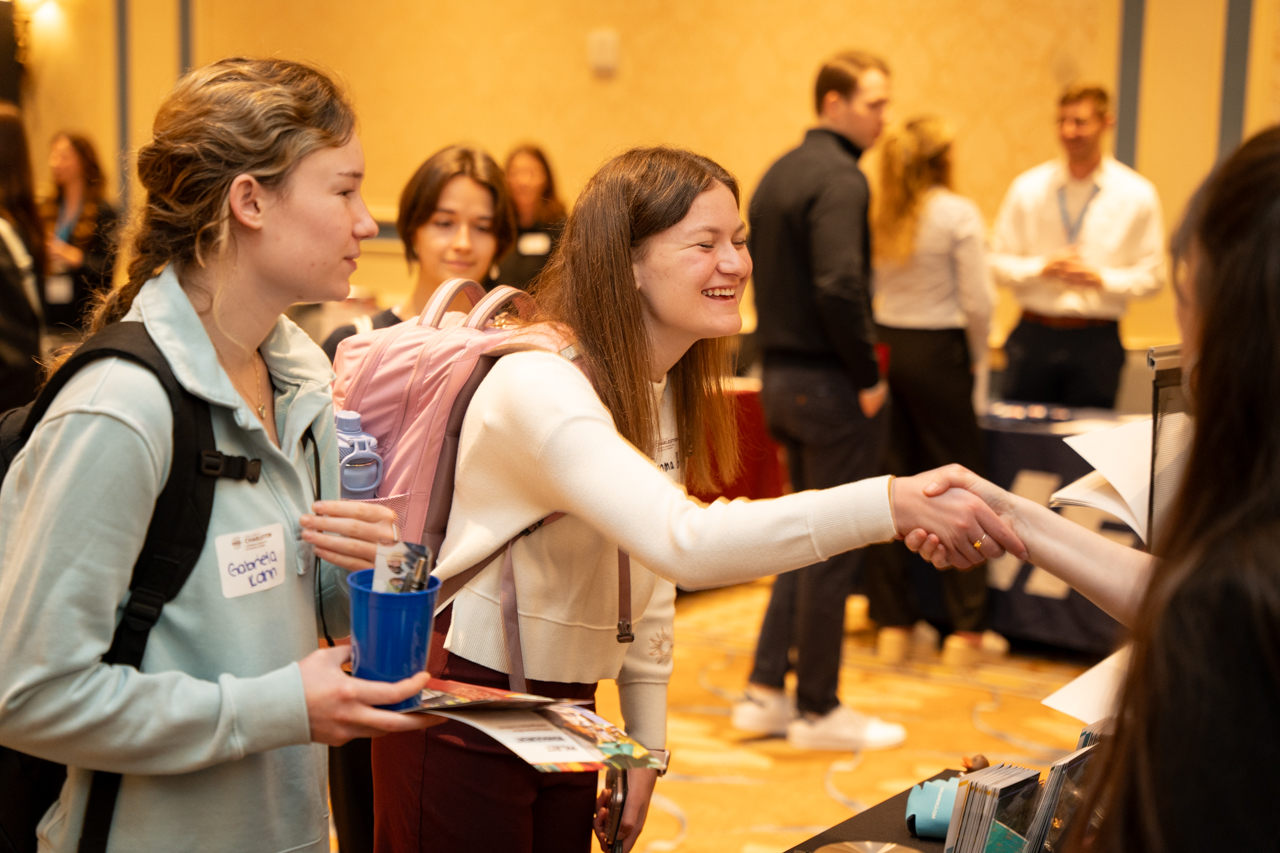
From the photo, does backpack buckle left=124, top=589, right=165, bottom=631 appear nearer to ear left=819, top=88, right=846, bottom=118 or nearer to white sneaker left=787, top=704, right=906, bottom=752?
white sneaker left=787, top=704, right=906, bottom=752

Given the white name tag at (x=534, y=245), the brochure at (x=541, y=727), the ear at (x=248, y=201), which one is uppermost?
the ear at (x=248, y=201)

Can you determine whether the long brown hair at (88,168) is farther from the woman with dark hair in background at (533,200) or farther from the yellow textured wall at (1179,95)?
the yellow textured wall at (1179,95)

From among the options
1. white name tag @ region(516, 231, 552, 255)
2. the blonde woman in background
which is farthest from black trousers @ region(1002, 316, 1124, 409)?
white name tag @ region(516, 231, 552, 255)

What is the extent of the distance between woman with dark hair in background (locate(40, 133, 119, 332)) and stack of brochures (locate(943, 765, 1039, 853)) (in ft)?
15.8

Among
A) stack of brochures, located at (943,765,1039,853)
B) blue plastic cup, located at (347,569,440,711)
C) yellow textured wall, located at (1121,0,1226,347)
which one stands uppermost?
yellow textured wall, located at (1121,0,1226,347)

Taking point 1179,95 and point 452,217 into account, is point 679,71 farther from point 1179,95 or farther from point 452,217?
point 452,217

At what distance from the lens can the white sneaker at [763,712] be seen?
3594mm

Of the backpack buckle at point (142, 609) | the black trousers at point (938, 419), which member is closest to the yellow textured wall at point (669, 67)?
the black trousers at point (938, 419)

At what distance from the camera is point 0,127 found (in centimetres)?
370

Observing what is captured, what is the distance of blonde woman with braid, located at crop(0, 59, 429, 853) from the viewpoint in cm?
103

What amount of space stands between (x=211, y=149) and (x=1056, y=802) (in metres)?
1.13

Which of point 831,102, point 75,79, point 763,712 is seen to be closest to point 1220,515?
point 763,712

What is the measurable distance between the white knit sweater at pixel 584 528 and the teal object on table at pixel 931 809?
37cm

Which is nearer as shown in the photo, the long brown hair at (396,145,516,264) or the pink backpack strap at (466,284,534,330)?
the pink backpack strap at (466,284,534,330)
